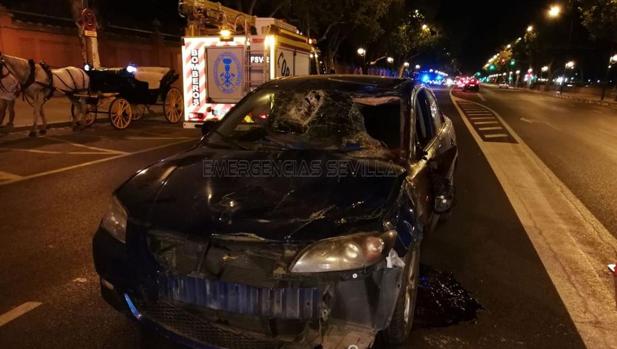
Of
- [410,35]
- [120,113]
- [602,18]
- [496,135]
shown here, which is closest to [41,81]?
[120,113]

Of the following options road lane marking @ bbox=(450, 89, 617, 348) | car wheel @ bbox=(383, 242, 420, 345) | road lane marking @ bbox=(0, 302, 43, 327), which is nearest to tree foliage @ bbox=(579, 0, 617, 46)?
road lane marking @ bbox=(450, 89, 617, 348)

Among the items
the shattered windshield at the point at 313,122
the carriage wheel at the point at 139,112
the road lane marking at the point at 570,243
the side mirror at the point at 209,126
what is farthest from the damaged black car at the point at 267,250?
the carriage wheel at the point at 139,112

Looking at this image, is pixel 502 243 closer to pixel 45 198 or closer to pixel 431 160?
pixel 431 160

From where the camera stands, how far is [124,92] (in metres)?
14.2

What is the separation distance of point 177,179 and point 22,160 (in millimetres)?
7055

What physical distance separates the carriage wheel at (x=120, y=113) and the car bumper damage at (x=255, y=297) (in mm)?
11277

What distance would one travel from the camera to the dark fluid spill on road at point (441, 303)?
372 cm

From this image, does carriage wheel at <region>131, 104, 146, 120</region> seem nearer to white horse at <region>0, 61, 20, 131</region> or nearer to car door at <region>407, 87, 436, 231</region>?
white horse at <region>0, 61, 20, 131</region>

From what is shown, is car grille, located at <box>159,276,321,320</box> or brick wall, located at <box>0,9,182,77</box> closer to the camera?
car grille, located at <box>159,276,321,320</box>

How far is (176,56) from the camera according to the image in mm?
30359

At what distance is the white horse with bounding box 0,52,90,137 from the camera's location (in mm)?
11195

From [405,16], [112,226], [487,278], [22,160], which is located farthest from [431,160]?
[405,16]

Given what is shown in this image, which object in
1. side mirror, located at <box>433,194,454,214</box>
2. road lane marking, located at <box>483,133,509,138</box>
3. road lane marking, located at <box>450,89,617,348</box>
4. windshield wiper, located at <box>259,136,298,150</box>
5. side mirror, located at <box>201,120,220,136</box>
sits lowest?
road lane marking, located at <box>450,89,617,348</box>

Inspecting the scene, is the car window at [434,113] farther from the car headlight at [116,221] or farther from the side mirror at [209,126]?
the car headlight at [116,221]
